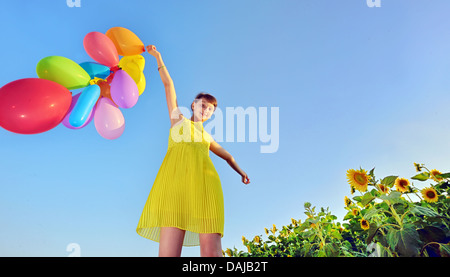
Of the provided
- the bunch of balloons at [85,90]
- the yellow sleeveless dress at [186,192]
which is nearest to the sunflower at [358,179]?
the yellow sleeveless dress at [186,192]

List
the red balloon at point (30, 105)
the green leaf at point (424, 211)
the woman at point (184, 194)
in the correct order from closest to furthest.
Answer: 1. the woman at point (184, 194)
2. the red balloon at point (30, 105)
3. the green leaf at point (424, 211)

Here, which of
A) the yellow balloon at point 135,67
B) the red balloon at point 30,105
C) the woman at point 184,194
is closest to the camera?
the woman at point 184,194

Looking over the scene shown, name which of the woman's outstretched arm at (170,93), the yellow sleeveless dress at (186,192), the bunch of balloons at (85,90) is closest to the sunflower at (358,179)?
the yellow sleeveless dress at (186,192)

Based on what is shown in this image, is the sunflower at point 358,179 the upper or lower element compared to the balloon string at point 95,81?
lower

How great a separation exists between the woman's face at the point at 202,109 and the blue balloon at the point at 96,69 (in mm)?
991

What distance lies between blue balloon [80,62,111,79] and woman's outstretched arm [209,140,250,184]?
123 centimetres

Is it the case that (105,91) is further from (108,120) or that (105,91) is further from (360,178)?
(360,178)

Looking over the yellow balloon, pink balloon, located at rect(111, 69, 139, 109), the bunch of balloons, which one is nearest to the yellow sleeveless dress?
pink balloon, located at rect(111, 69, 139, 109)

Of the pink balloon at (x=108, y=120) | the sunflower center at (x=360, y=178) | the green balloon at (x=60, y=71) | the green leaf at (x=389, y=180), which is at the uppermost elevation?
the green balloon at (x=60, y=71)

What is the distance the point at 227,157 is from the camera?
262 cm

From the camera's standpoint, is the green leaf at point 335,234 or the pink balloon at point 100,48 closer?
the pink balloon at point 100,48

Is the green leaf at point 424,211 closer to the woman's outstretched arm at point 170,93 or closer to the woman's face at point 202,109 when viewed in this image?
the woman's face at point 202,109

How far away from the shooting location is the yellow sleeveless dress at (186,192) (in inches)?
78.5
